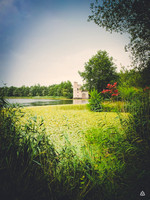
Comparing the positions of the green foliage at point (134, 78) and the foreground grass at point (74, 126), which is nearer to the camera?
the foreground grass at point (74, 126)

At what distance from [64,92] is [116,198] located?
52.4 metres

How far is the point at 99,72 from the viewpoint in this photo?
17.5 meters

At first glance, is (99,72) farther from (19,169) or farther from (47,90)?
(47,90)

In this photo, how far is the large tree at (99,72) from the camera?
17.2 m

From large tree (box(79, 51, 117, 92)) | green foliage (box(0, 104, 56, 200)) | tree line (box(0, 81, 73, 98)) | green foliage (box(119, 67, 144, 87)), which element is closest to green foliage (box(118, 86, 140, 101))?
green foliage (box(119, 67, 144, 87))

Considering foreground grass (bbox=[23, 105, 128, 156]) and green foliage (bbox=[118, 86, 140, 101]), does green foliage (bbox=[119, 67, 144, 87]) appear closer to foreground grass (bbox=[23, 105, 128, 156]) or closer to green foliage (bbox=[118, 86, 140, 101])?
green foliage (bbox=[118, 86, 140, 101])

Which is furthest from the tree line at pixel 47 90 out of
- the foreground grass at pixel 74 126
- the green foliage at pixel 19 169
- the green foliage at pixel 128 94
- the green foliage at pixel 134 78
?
the green foliage at pixel 19 169

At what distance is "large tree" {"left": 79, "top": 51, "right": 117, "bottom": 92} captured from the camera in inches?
677

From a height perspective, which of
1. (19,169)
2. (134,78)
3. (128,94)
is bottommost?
(19,169)

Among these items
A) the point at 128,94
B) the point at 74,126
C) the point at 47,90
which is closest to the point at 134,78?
the point at 128,94

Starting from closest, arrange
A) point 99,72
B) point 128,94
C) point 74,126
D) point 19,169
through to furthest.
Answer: point 19,169
point 128,94
point 74,126
point 99,72

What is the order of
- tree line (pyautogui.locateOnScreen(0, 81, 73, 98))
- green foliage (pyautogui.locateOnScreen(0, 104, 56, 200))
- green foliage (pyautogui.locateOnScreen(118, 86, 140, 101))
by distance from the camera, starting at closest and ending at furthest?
green foliage (pyautogui.locateOnScreen(0, 104, 56, 200)), green foliage (pyautogui.locateOnScreen(118, 86, 140, 101)), tree line (pyautogui.locateOnScreen(0, 81, 73, 98))

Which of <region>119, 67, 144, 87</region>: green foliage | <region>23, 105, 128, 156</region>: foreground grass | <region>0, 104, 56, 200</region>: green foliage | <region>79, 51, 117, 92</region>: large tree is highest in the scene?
<region>79, 51, 117, 92</region>: large tree

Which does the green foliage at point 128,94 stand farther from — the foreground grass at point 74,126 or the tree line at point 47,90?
the tree line at point 47,90
